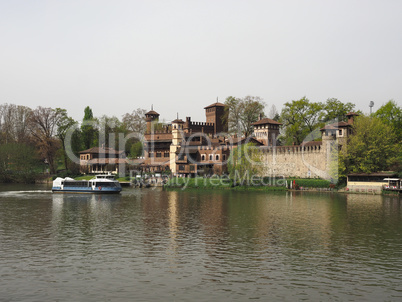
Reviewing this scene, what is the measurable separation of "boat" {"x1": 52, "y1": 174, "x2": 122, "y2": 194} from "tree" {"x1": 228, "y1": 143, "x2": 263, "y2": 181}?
1932 cm

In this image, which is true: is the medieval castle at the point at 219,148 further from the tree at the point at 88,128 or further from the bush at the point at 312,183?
the tree at the point at 88,128

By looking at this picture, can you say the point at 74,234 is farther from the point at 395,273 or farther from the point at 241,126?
the point at 241,126

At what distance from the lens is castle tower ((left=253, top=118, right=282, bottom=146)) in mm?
88625

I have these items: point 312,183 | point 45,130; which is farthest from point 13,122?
point 312,183

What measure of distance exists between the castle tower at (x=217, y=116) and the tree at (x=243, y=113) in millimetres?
5670

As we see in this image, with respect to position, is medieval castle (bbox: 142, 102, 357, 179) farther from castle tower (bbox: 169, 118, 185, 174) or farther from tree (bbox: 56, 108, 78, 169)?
tree (bbox: 56, 108, 78, 169)

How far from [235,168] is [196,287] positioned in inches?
2169

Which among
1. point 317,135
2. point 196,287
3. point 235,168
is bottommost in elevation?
point 196,287

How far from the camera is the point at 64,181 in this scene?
66875 mm

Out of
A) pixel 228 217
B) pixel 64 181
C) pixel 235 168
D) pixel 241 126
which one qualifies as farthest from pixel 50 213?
pixel 241 126

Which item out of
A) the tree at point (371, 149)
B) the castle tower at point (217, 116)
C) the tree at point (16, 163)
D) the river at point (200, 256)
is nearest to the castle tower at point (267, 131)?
the castle tower at point (217, 116)

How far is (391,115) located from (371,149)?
509 inches

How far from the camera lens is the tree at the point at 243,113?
9825cm

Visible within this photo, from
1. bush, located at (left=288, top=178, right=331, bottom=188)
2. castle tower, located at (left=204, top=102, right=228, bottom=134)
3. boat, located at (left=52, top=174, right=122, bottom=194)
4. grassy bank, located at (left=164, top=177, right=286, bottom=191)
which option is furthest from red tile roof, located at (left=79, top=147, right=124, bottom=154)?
bush, located at (left=288, top=178, right=331, bottom=188)
